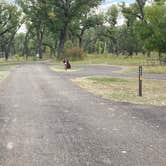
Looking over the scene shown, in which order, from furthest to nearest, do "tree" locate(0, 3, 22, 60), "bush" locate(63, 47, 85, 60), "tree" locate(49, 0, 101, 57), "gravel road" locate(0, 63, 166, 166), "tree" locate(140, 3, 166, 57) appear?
"tree" locate(0, 3, 22, 60), "tree" locate(49, 0, 101, 57), "bush" locate(63, 47, 85, 60), "tree" locate(140, 3, 166, 57), "gravel road" locate(0, 63, 166, 166)

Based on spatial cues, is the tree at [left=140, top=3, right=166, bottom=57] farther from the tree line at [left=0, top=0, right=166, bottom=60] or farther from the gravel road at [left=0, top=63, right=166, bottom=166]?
the gravel road at [left=0, top=63, right=166, bottom=166]

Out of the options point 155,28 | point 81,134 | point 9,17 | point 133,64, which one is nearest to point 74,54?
point 133,64


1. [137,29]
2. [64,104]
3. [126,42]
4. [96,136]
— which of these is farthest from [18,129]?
[126,42]

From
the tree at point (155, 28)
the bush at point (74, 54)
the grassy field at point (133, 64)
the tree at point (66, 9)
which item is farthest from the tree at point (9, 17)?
the tree at point (155, 28)

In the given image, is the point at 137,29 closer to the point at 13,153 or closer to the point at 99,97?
the point at 99,97

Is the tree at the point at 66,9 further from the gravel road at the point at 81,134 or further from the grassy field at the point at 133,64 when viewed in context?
the gravel road at the point at 81,134

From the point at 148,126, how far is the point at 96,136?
1.50 m

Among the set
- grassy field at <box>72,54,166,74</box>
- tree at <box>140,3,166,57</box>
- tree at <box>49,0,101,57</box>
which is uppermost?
tree at <box>49,0,101,57</box>

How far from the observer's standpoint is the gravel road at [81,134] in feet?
18.0

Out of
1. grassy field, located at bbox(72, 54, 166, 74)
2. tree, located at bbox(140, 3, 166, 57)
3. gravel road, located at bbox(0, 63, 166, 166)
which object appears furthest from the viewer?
tree, located at bbox(140, 3, 166, 57)

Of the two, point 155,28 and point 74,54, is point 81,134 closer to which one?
point 155,28

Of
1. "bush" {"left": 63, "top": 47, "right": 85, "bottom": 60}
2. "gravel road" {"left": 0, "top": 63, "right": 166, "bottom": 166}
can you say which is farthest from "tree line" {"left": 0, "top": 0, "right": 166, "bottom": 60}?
"gravel road" {"left": 0, "top": 63, "right": 166, "bottom": 166}

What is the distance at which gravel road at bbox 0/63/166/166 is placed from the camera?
550 cm

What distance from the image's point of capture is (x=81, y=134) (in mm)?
7195
